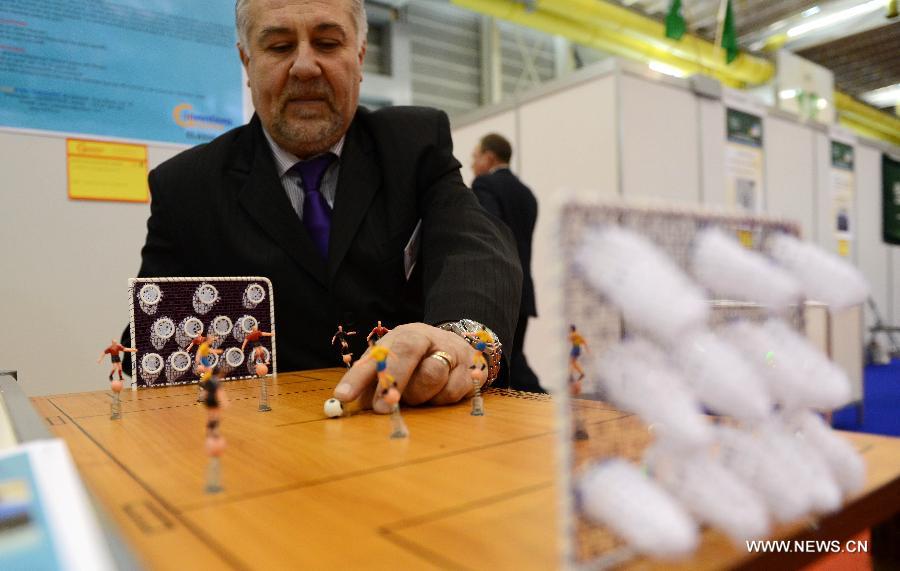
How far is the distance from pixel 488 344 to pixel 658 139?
287cm

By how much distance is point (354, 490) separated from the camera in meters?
0.49

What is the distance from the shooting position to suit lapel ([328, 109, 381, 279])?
144cm

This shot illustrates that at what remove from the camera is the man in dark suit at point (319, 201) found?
1.38 meters

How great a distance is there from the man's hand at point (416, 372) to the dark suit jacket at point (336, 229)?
1.39ft

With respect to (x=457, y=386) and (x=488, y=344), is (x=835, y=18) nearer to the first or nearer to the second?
(x=488, y=344)

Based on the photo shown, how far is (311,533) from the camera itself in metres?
0.40

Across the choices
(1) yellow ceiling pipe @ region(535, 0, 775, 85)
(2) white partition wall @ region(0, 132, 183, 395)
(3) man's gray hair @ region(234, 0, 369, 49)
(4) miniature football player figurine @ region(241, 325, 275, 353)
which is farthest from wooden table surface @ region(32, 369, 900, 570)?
(1) yellow ceiling pipe @ region(535, 0, 775, 85)

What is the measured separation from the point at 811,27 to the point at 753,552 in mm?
8631

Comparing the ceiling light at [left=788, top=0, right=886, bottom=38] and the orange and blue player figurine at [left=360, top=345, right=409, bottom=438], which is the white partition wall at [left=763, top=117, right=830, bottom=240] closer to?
the ceiling light at [left=788, top=0, right=886, bottom=38]

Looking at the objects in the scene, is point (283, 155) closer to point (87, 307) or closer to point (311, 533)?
point (87, 307)

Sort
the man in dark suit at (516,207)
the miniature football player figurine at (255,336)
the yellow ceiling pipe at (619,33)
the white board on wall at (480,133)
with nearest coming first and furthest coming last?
the miniature football player figurine at (255,336) < the man in dark suit at (516,207) < the white board on wall at (480,133) < the yellow ceiling pipe at (619,33)

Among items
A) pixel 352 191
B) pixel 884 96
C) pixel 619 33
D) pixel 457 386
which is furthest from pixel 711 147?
pixel 884 96

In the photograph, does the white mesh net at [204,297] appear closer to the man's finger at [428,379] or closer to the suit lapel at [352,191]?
the suit lapel at [352,191]

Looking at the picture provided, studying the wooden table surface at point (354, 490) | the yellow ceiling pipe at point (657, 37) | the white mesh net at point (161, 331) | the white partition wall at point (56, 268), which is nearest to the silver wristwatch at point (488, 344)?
the wooden table surface at point (354, 490)
